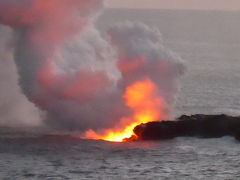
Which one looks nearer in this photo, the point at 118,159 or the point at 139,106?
the point at 118,159

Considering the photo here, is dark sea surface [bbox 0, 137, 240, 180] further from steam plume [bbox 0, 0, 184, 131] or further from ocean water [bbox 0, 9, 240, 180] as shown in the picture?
steam plume [bbox 0, 0, 184, 131]

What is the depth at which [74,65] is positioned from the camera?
108 m

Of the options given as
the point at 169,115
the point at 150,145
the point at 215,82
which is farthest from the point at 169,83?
the point at 215,82

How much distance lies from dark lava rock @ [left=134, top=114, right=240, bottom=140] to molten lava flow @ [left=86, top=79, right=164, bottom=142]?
126 inches

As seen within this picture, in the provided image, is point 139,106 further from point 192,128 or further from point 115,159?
point 115,159

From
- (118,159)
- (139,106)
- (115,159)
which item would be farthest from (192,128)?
(115,159)

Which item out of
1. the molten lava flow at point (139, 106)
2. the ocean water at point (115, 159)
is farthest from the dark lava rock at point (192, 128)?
the molten lava flow at point (139, 106)

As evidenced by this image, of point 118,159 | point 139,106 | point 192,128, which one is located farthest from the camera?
point 139,106

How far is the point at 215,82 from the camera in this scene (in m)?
174

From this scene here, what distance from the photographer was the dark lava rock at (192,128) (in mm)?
104062

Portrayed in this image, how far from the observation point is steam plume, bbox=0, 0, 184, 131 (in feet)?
348

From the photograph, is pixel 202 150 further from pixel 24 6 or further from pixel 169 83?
pixel 24 6

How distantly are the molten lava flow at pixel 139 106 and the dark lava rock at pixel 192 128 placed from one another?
3.21m

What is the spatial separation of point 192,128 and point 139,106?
8.32 metres
